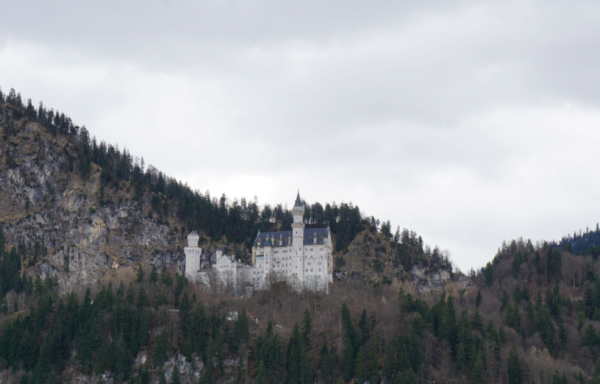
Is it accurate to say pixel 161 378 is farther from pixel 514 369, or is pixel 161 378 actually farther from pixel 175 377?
pixel 514 369

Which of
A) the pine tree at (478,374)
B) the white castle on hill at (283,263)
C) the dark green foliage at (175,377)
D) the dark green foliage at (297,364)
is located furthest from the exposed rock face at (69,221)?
the pine tree at (478,374)

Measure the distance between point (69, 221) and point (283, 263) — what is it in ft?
175

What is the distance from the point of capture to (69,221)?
157000mm

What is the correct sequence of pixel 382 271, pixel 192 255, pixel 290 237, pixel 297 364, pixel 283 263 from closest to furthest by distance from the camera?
1. pixel 297 364
2. pixel 283 263
3. pixel 290 237
4. pixel 192 255
5. pixel 382 271

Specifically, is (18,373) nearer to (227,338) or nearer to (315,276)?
(227,338)

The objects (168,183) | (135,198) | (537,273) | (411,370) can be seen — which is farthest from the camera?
(168,183)

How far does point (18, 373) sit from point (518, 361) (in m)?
70.2

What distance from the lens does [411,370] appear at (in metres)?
91.0

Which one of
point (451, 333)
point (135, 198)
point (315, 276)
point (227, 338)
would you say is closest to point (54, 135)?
point (135, 198)

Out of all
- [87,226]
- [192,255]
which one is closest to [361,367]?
[192,255]

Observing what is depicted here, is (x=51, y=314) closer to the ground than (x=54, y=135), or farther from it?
closer to the ground

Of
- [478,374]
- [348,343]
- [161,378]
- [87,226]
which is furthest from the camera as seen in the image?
[87,226]

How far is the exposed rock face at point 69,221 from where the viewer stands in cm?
14900

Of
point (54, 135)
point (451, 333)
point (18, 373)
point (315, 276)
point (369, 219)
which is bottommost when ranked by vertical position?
point (18, 373)
